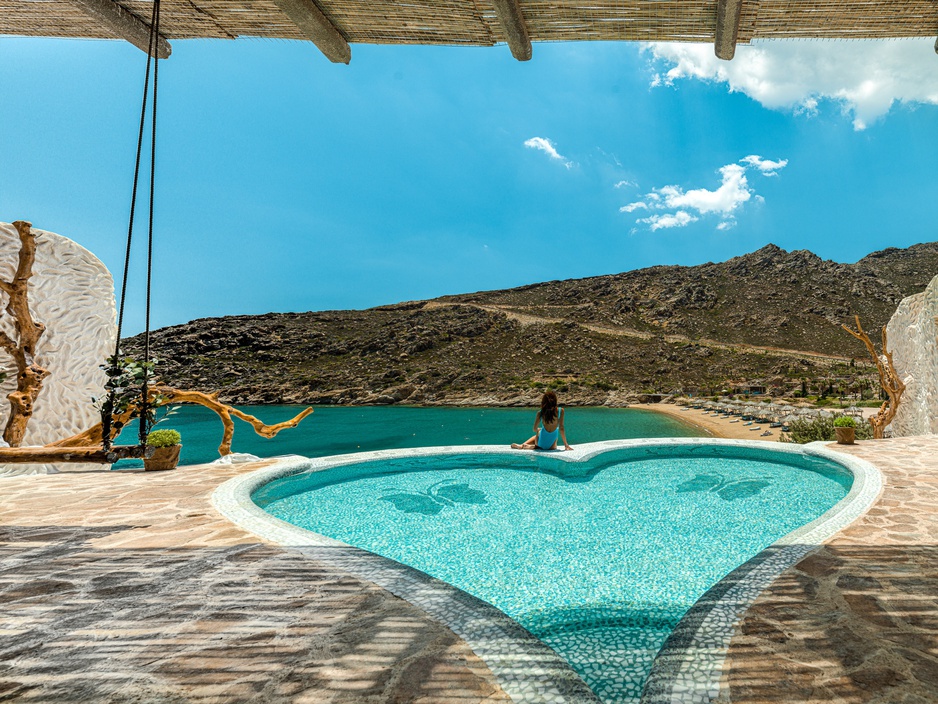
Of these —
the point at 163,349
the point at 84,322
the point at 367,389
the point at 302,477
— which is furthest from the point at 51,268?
the point at 163,349

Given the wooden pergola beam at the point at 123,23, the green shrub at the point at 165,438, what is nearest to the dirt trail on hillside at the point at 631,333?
the green shrub at the point at 165,438

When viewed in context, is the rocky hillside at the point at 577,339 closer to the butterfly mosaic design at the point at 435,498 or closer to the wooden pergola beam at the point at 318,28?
the butterfly mosaic design at the point at 435,498

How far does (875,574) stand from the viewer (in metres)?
2.96

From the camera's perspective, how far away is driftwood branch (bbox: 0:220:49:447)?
248 inches

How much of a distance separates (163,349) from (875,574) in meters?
56.4

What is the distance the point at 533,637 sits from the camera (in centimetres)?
228

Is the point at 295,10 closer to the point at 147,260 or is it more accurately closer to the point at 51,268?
the point at 147,260

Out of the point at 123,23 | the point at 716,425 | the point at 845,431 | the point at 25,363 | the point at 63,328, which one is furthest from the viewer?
the point at 716,425

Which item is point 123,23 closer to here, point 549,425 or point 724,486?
point 549,425

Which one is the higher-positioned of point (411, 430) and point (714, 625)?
point (714, 625)

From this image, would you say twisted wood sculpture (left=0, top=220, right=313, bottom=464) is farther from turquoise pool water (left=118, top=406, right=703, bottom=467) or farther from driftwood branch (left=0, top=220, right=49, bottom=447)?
turquoise pool water (left=118, top=406, right=703, bottom=467)

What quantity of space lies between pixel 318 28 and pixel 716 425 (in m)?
23.8

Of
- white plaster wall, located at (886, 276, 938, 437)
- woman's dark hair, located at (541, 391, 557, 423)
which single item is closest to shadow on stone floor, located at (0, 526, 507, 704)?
woman's dark hair, located at (541, 391, 557, 423)

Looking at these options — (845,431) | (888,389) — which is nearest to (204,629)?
(845,431)
